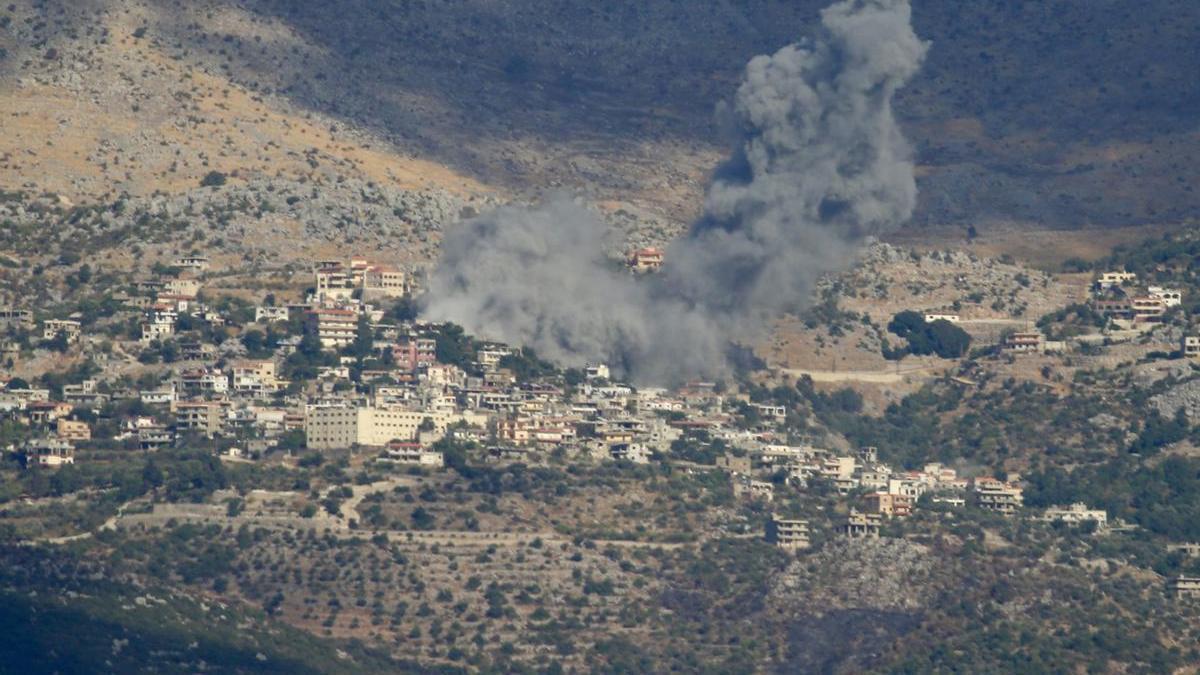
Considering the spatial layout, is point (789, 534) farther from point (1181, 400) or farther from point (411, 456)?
point (1181, 400)

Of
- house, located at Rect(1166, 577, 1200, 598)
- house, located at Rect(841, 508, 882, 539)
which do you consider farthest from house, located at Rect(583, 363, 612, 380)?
house, located at Rect(1166, 577, 1200, 598)

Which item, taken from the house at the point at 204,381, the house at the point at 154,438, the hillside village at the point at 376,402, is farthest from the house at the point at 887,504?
the house at the point at 154,438

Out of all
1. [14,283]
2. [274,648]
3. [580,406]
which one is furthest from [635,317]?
[274,648]

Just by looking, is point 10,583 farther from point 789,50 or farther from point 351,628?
point 789,50

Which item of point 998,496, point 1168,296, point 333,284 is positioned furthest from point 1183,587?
point 333,284

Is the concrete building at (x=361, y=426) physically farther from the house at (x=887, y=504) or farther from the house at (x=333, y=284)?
the house at (x=333, y=284)

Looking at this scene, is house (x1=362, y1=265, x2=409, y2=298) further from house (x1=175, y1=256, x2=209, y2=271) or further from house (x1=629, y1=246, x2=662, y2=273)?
house (x1=629, y1=246, x2=662, y2=273)
